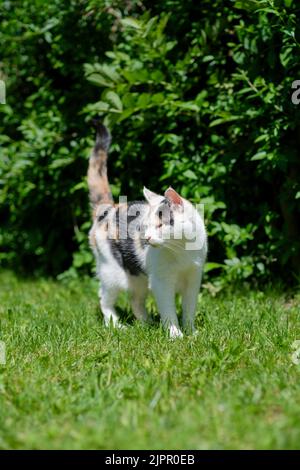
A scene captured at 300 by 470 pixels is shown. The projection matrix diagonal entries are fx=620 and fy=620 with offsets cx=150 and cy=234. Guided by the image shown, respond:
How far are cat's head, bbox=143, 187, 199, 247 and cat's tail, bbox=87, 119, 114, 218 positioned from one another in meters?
1.05

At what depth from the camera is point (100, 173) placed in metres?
4.70

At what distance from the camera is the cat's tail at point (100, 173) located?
183 inches

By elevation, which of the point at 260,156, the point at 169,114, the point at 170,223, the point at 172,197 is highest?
the point at 169,114

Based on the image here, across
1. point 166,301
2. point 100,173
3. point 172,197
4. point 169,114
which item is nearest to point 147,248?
point 166,301

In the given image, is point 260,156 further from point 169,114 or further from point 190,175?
point 169,114

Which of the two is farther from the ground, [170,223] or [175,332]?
[170,223]

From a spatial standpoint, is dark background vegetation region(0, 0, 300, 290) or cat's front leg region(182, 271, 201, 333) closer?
cat's front leg region(182, 271, 201, 333)

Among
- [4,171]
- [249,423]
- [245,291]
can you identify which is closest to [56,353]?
[249,423]

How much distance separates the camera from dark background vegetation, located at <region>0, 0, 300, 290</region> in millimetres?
4656

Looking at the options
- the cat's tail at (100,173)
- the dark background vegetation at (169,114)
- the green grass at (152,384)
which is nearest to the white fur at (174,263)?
the green grass at (152,384)

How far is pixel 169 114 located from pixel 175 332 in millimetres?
1944

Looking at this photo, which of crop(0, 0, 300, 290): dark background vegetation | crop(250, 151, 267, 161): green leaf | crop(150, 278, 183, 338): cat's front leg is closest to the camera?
crop(150, 278, 183, 338): cat's front leg

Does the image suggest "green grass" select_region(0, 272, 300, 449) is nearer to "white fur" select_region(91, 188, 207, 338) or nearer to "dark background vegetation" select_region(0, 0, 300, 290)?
"white fur" select_region(91, 188, 207, 338)

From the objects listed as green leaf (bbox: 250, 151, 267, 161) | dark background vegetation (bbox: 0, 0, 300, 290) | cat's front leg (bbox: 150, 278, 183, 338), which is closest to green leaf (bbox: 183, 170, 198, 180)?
dark background vegetation (bbox: 0, 0, 300, 290)
